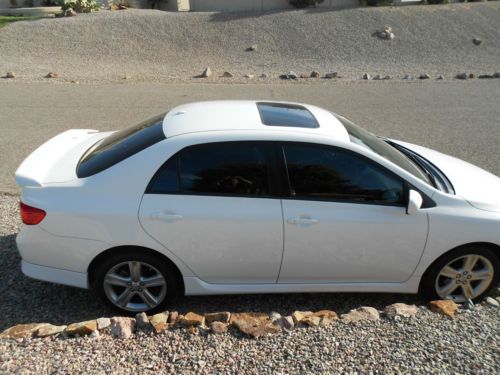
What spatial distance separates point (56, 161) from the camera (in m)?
4.09

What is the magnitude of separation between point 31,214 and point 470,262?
3517 millimetres

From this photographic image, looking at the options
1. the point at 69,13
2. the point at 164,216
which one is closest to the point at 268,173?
the point at 164,216

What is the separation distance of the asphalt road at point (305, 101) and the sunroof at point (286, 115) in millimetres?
3789

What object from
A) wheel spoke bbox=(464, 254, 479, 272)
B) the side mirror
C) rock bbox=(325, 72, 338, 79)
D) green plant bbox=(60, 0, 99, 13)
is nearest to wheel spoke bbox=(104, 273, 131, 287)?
the side mirror

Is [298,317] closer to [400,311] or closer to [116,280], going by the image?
[400,311]

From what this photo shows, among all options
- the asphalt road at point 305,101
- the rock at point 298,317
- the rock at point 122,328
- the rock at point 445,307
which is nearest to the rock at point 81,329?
the rock at point 122,328

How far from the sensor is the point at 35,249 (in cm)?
371

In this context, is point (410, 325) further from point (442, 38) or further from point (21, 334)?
point (442, 38)

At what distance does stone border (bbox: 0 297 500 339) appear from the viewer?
3311mm

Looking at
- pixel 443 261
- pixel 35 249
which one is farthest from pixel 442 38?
pixel 35 249

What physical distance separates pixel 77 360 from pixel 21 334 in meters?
0.54

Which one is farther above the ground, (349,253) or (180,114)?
(180,114)

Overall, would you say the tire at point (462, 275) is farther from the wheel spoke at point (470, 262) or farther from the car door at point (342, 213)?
the car door at point (342, 213)

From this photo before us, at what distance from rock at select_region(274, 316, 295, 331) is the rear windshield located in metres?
1.65
